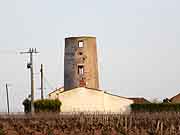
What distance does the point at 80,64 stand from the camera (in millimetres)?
60531

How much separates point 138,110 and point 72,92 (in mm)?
7513

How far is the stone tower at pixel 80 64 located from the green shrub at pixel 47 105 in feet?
30.4

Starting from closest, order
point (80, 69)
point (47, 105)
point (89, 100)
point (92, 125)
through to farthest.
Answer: point (92, 125)
point (47, 105)
point (89, 100)
point (80, 69)

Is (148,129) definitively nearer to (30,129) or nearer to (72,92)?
(30,129)

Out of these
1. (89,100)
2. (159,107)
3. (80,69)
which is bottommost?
(159,107)

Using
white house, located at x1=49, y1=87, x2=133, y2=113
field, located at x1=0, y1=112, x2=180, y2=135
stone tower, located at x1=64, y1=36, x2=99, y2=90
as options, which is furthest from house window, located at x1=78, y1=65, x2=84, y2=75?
field, located at x1=0, y1=112, x2=180, y2=135

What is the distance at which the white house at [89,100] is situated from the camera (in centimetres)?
5300

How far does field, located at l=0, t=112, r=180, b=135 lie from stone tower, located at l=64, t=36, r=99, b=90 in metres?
22.2

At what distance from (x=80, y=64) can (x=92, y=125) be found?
2452 cm

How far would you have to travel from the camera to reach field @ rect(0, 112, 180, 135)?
34062 mm

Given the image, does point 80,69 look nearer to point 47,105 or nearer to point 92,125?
point 47,105

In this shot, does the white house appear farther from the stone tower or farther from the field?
the field

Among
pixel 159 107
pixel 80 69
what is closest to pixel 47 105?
pixel 159 107

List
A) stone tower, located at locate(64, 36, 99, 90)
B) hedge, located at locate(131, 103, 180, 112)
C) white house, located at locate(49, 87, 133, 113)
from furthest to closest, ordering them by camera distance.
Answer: stone tower, located at locate(64, 36, 99, 90)
white house, located at locate(49, 87, 133, 113)
hedge, located at locate(131, 103, 180, 112)
